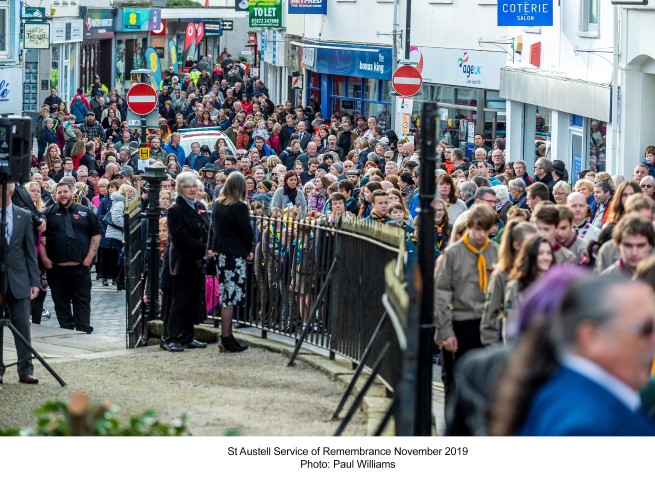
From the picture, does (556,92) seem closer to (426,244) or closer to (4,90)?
(4,90)

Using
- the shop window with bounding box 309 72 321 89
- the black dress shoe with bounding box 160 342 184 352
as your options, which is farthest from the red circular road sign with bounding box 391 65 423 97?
the shop window with bounding box 309 72 321 89

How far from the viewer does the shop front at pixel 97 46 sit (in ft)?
195

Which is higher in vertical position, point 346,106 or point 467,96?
point 467,96

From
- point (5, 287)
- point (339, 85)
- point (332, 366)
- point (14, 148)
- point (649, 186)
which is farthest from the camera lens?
point (339, 85)

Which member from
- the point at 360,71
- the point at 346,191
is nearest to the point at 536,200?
the point at 346,191

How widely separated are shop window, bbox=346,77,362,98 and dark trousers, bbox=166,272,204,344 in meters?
28.7

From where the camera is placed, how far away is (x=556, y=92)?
1030 inches

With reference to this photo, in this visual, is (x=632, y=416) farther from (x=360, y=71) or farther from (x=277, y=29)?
(x=277, y=29)

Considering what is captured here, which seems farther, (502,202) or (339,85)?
(339,85)

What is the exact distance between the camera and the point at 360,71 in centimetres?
4050

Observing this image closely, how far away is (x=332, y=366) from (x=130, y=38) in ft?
185

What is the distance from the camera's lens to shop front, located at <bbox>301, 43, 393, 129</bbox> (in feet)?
129

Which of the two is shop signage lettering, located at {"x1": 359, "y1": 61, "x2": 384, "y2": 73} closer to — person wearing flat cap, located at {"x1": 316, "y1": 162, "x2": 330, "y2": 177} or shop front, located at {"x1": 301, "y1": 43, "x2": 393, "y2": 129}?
shop front, located at {"x1": 301, "y1": 43, "x2": 393, "y2": 129}

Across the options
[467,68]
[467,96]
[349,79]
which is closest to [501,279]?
[467,68]
